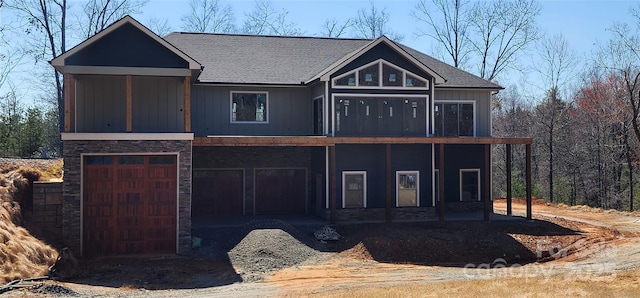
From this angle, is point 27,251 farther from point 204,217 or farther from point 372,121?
point 372,121

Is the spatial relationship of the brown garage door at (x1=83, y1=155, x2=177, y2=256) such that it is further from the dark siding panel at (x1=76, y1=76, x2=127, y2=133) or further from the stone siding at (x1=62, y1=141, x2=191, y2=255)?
the dark siding panel at (x1=76, y1=76, x2=127, y2=133)

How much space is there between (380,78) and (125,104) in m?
8.91

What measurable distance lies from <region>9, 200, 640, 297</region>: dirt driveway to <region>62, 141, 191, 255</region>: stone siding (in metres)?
0.99

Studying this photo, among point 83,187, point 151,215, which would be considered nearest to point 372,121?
point 151,215

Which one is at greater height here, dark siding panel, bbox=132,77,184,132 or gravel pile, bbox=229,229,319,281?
dark siding panel, bbox=132,77,184,132

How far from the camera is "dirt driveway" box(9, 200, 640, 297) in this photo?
1262cm

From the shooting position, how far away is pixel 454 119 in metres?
23.6

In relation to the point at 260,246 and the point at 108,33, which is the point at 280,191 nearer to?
the point at 260,246

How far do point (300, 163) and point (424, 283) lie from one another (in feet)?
35.1

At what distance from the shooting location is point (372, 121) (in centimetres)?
2091

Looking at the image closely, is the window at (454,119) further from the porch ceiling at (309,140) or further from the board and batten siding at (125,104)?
the board and batten siding at (125,104)

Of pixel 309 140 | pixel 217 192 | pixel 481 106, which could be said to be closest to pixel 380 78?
pixel 309 140

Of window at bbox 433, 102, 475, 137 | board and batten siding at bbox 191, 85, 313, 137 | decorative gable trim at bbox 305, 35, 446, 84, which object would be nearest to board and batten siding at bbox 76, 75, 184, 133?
board and batten siding at bbox 191, 85, 313, 137

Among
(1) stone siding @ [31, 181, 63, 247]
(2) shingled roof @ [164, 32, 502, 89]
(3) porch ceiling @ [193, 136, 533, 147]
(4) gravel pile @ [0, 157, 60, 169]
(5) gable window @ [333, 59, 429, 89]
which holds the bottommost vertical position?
(1) stone siding @ [31, 181, 63, 247]
